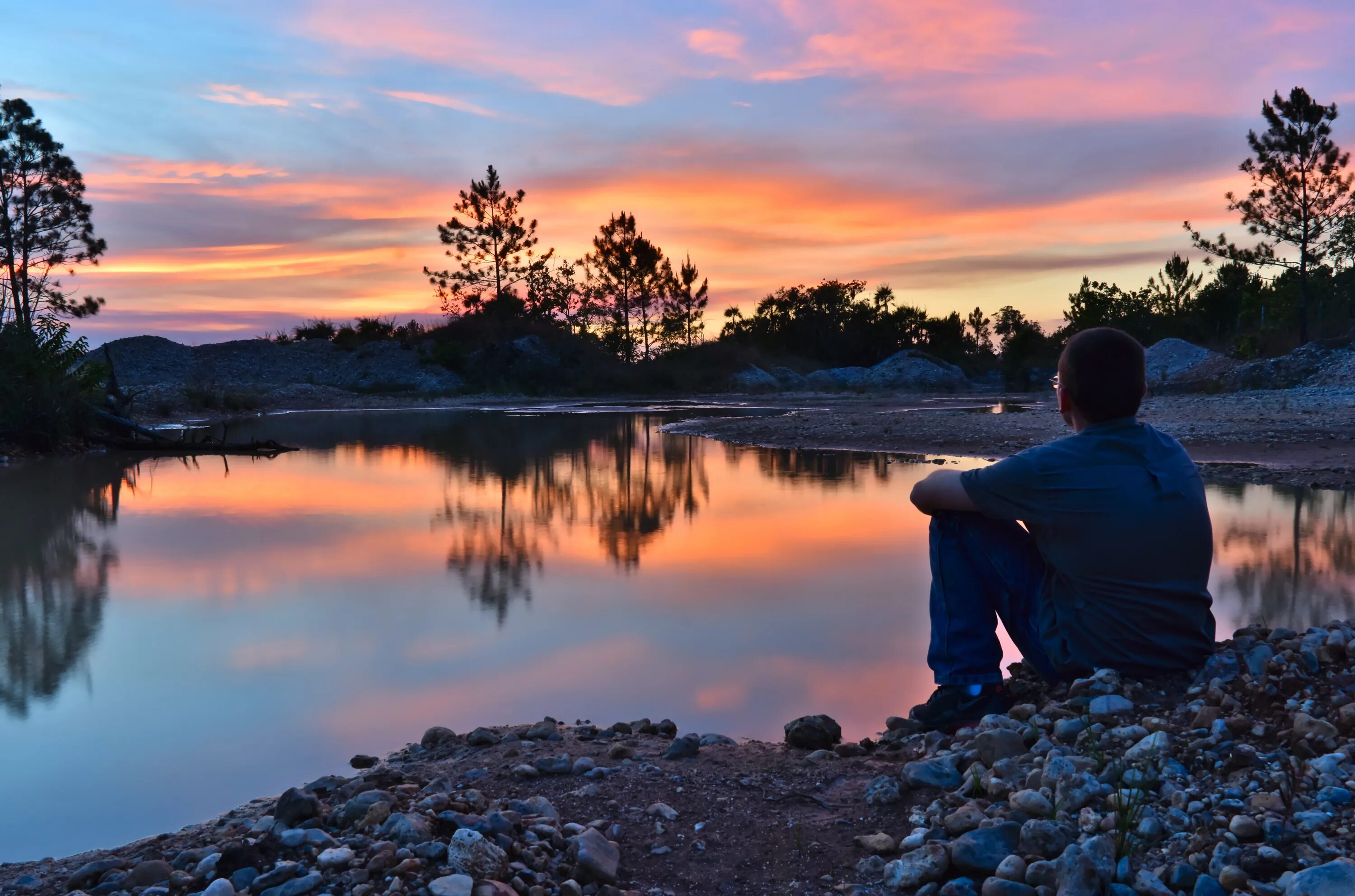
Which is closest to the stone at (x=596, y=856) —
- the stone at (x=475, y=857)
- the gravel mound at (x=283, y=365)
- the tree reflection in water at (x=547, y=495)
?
the stone at (x=475, y=857)

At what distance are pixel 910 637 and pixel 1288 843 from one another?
2.59 metres

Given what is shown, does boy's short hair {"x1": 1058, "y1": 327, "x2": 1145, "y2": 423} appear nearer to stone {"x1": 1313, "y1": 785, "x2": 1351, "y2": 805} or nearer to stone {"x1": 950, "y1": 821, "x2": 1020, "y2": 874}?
stone {"x1": 1313, "y1": 785, "x2": 1351, "y2": 805}

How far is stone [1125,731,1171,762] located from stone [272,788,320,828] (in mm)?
1949

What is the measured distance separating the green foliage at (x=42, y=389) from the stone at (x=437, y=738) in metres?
12.3

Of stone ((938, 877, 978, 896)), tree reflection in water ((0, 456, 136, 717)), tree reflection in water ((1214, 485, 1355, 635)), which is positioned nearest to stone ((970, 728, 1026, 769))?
stone ((938, 877, 978, 896))

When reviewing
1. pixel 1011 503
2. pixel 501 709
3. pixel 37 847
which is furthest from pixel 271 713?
pixel 1011 503

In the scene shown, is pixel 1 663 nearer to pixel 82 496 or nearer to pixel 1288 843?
pixel 1288 843

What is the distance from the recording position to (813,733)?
3.21 meters

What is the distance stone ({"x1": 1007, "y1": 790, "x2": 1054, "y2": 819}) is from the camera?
2363 mm

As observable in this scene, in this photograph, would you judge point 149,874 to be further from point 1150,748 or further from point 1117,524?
point 1117,524

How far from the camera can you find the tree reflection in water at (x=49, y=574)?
4.31 m

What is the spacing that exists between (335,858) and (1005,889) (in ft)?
4.52

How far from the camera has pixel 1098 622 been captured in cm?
298

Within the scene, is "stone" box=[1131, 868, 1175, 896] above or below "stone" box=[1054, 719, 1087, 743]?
below
